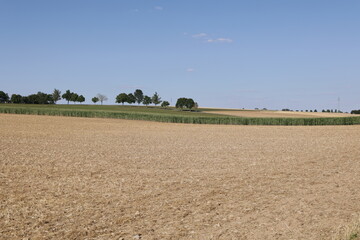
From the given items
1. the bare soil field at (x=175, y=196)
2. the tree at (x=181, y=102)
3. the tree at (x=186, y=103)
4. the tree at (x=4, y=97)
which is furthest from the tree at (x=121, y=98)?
the bare soil field at (x=175, y=196)

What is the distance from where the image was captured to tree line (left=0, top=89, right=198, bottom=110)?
12879 cm

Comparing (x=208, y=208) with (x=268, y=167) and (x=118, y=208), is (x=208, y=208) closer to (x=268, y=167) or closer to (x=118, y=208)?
(x=118, y=208)

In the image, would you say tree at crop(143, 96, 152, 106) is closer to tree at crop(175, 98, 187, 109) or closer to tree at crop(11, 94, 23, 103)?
tree at crop(175, 98, 187, 109)

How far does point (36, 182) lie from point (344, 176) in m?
12.3

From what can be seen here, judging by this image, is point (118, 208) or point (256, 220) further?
point (118, 208)

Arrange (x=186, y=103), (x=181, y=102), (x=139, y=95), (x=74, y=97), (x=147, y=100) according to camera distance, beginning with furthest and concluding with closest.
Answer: (x=139, y=95) < (x=74, y=97) < (x=147, y=100) < (x=181, y=102) < (x=186, y=103)

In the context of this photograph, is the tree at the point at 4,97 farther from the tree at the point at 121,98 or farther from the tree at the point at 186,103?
the tree at the point at 186,103

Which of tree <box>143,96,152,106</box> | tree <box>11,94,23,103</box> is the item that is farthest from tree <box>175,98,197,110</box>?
tree <box>11,94,23,103</box>

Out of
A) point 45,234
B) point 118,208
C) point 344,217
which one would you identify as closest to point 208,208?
point 118,208

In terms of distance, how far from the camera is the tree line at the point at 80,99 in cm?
12879

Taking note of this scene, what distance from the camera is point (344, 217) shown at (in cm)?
915

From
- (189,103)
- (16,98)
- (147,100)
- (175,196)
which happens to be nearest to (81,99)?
(147,100)

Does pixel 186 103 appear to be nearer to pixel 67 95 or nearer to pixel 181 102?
pixel 181 102

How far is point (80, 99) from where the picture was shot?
166 m
